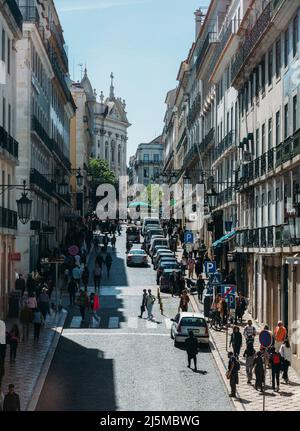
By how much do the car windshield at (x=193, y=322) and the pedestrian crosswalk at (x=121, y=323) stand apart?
3869mm

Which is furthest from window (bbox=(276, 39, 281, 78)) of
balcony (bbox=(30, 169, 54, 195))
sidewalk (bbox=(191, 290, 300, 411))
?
balcony (bbox=(30, 169, 54, 195))

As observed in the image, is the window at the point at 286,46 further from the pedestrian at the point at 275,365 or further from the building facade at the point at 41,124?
the building facade at the point at 41,124

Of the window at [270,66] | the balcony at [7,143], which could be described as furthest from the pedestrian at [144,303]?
the window at [270,66]

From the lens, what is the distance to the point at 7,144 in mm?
42938

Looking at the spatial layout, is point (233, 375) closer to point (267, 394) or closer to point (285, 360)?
point (267, 394)

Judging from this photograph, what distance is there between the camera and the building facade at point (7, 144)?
42281mm

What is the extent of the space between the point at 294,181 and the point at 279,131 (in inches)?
151

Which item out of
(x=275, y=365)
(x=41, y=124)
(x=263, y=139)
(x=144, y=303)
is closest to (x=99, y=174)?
(x=41, y=124)

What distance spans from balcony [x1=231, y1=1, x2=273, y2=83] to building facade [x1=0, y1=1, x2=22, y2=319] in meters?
10.3

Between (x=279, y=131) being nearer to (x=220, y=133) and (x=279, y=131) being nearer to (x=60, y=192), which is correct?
(x=220, y=133)

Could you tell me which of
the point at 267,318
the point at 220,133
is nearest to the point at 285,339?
the point at 267,318

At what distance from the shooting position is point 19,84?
56.6 metres

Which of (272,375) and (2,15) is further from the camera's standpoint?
(2,15)

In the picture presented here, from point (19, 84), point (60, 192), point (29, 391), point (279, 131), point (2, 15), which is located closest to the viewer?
point (29, 391)
